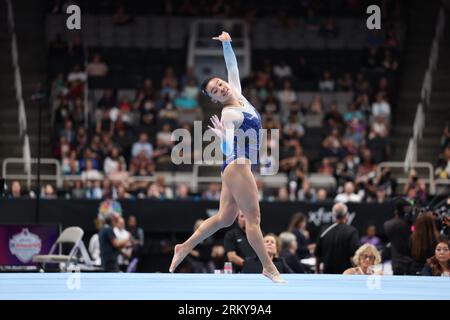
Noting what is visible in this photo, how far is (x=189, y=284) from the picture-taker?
28.7 ft

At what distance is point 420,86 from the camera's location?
867 inches

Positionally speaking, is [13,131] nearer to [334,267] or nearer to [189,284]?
[334,267]

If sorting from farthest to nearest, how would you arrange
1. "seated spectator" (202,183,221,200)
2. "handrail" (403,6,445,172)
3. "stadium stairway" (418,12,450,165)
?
"stadium stairway" (418,12,450,165)
"handrail" (403,6,445,172)
"seated spectator" (202,183,221,200)

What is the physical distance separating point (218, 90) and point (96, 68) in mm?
13887

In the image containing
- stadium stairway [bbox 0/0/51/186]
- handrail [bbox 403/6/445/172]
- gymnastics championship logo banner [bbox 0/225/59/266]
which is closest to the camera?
gymnastics championship logo banner [bbox 0/225/59/266]

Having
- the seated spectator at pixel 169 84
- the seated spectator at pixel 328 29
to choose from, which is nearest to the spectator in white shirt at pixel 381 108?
the seated spectator at pixel 328 29

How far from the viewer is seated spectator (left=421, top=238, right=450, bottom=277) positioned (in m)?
10.2

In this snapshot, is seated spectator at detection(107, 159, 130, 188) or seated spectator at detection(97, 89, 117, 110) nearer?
seated spectator at detection(107, 159, 130, 188)

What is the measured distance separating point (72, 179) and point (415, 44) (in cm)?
882

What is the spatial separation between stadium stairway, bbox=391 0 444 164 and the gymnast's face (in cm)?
1222

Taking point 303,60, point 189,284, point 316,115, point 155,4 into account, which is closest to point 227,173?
point 189,284

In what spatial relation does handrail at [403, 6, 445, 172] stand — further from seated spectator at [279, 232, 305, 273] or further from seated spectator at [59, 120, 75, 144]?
seated spectator at [279, 232, 305, 273]

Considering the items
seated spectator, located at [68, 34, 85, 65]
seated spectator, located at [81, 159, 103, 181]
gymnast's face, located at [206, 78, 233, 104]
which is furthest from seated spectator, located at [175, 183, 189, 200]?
gymnast's face, located at [206, 78, 233, 104]

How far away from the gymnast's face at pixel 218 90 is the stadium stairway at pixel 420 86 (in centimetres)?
1222
